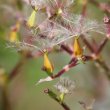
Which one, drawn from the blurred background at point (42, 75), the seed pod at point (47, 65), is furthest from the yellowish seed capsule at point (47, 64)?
the blurred background at point (42, 75)

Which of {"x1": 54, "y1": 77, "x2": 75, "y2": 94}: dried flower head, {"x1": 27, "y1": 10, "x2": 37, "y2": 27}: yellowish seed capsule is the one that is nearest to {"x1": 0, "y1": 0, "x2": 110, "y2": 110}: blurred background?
{"x1": 27, "y1": 10, "x2": 37, "y2": 27}: yellowish seed capsule

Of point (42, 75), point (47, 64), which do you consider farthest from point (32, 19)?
point (42, 75)

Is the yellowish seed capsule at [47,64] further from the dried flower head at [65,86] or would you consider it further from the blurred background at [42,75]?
the blurred background at [42,75]

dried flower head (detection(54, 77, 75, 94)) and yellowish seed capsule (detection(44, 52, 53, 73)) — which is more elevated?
yellowish seed capsule (detection(44, 52, 53, 73))

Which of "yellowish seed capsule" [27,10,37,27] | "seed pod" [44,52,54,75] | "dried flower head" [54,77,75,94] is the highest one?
"yellowish seed capsule" [27,10,37,27]

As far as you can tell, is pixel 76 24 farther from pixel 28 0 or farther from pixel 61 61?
pixel 61 61

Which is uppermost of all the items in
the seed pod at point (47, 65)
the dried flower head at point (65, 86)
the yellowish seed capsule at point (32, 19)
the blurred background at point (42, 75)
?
the yellowish seed capsule at point (32, 19)

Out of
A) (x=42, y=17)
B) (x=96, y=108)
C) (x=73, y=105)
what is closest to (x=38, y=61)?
(x=73, y=105)

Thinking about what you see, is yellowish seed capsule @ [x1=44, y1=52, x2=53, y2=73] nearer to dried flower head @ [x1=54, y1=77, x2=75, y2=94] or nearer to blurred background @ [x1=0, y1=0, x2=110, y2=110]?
dried flower head @ [x1=54, y1=77, x2=75, y2=94]
